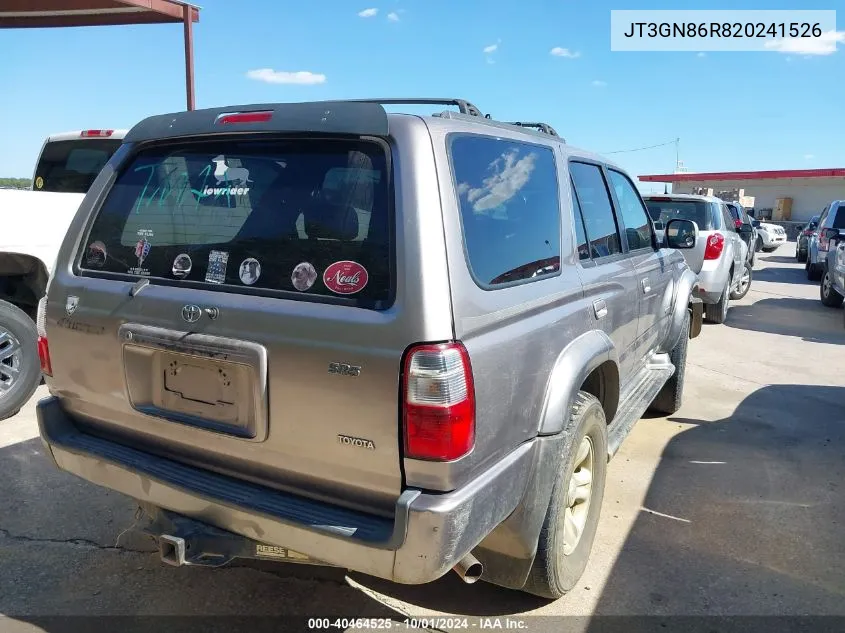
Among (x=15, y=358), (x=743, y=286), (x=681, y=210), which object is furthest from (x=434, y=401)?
(x=743, y=286)

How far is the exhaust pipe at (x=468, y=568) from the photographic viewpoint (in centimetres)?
228

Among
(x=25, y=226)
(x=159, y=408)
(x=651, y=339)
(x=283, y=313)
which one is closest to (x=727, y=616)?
(x=651, y=339)

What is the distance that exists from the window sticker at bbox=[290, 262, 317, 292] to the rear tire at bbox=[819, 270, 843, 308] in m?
11.4

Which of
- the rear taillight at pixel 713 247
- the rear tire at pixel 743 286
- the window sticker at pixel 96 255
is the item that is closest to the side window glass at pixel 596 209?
the window sticker at pixel 96 255

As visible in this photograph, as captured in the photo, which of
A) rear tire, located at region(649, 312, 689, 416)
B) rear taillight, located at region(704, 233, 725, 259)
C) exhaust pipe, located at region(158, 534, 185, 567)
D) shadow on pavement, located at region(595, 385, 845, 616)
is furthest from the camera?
rear taillight, located at region(704, 233, 725, 259)

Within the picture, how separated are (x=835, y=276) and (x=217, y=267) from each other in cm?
1086

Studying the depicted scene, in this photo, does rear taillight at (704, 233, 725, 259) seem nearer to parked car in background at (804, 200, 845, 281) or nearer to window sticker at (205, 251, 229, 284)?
parked car in background at (804, 200, 845, 281)

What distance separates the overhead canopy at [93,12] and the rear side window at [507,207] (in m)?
10.1

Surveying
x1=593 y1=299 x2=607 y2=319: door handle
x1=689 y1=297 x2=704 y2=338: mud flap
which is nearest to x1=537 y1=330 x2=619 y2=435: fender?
x1=593 y1=299 x2=607 y2=319: door handle

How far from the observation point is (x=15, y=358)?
494 cm

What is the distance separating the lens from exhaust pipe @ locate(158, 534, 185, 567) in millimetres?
2307

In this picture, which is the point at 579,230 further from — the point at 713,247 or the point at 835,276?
the point at 835,276

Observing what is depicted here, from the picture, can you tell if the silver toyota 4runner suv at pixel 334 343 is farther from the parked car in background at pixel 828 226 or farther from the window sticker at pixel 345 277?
the parked car in background at pixel 828 226

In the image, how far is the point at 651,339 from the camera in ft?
14.7
